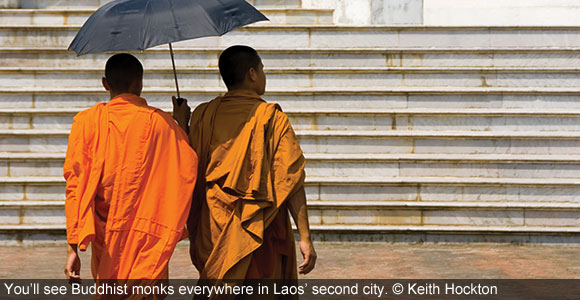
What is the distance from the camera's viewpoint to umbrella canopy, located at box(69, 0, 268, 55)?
15.0 ft

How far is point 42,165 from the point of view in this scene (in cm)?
920

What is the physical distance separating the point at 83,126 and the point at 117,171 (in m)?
0.28

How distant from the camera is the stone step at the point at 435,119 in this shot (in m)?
9.29

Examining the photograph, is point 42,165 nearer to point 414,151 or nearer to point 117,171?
point 414,151

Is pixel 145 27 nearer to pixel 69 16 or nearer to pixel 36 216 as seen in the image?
pixel 36 216

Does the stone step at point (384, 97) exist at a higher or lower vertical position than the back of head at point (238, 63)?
lower

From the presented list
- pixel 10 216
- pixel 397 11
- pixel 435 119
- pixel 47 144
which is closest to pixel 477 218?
pixel 435 119

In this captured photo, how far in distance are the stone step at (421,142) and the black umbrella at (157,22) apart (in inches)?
177

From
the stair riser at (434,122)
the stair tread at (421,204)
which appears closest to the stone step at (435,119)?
the stair riser at (434,122)

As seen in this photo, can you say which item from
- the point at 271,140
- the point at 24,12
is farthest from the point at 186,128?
the point at 24,12

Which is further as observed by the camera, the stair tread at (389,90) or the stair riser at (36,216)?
the stair tread at (389,90)

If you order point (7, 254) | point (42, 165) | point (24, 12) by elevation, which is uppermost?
point (24, 12)

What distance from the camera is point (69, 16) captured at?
11188 millimetres

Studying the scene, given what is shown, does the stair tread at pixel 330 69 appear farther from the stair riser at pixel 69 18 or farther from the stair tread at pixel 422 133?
the stair riser at pixel 69 18
